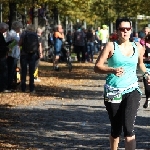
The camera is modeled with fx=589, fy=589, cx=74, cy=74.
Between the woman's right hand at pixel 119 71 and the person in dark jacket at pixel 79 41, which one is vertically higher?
the woman's right hand at pixel 119 71

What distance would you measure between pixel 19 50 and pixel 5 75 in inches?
32.4

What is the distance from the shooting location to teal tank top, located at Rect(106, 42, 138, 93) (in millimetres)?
7098

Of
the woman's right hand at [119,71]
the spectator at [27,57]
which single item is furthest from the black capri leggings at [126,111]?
the spectator at [27,57]

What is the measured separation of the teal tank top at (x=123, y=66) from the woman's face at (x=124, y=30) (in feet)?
0.41

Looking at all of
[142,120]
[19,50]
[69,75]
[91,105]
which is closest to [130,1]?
[69,75]

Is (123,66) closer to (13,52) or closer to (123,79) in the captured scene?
(123,79)

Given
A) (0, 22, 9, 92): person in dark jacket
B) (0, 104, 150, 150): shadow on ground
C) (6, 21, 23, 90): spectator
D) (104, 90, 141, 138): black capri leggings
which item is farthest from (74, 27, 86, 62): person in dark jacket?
(104, 90, 141, 138): black capri leggings

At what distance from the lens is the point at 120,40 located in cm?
721

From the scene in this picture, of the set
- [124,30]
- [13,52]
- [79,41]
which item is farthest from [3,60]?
[79,41]

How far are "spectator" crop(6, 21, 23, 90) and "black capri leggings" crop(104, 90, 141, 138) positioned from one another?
8915 millimetres

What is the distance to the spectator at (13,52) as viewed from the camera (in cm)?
1622

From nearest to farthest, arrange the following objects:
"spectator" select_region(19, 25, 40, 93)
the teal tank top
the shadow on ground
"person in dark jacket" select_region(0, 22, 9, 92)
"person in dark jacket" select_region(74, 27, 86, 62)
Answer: the teal tank top, the shadow on ground, "person in dark jacket" select_region(0, 22, 9, 92), "spectator" select_region(19, 25, 40, 93), "person in dark jacket" select_region(74, 27, 86, 62)

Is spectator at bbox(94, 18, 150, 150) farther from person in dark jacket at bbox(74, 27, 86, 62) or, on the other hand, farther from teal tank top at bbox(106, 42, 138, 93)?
person in dark jacket at bbox(74, 27, 86, 62)

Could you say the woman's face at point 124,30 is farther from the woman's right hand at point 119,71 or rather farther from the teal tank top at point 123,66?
the woman's right hand at point 119,71
